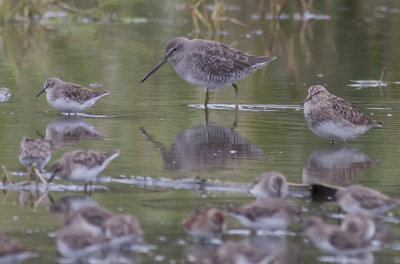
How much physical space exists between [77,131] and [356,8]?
64.4 ft

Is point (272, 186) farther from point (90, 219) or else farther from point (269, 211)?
point (90, 219)

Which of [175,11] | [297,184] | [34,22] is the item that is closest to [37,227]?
[297,184]

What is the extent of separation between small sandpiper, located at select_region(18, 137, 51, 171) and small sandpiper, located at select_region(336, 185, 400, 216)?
136 inches

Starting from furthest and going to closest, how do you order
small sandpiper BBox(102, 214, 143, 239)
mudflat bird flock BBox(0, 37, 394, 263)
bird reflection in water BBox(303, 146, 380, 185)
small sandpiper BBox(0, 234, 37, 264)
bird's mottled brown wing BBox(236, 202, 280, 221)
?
1. bird reflection in water BBox(303, 146, 380, 185)
2. bird's mottled brown wing BBox(236, 202, 280, 221)
3. small sandpiper BBox(102, 214, 143, 239)
4. mudflat bird flock BBox(0, 37, 394, 263)
5. small sandpiper BBox(0, 234, 37, 264)

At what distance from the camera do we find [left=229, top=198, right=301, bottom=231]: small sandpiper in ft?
26.0

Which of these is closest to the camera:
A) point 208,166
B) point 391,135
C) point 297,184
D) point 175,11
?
point 297,184

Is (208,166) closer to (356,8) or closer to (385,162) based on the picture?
(385,162)

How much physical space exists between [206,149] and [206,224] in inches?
169

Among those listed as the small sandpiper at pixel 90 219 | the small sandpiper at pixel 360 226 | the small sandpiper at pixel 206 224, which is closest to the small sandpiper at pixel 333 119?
the small sandpiper at pixel 360 226

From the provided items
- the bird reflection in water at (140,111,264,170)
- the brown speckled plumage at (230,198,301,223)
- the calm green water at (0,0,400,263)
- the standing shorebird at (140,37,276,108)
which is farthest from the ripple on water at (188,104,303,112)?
the brown speckled plumage at (230,198,301,223)

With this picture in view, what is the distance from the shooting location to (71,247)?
7.09 meters

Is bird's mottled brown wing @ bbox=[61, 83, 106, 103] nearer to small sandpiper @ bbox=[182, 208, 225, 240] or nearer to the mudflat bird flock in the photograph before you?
the mudflat bird flock

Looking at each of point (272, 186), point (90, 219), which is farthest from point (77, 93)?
point (90, 219)

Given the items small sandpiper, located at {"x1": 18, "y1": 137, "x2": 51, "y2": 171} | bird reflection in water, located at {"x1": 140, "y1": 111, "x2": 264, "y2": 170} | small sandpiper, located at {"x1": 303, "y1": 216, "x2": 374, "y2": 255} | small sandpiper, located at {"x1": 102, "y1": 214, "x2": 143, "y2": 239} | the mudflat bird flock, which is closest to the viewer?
the mudflat bird flock
